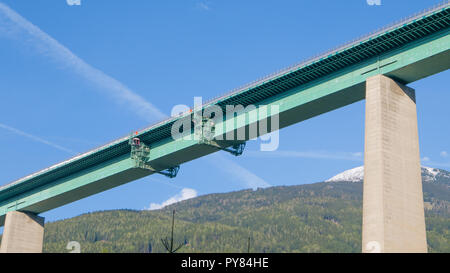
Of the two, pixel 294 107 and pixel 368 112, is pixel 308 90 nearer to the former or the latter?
pixel 294 107

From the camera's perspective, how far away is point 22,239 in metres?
99.4

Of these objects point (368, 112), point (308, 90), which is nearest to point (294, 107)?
point (308, 90)

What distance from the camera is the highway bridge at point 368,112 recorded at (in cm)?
5069

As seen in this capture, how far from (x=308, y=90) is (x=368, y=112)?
8177 millimetres

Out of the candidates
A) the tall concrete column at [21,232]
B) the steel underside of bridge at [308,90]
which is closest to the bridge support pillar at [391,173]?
the steel underside of bridge at [308,90]

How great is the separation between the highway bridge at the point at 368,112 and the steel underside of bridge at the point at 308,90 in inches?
3.5

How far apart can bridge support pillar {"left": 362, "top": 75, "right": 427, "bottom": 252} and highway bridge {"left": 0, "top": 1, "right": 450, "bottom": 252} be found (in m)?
0.08

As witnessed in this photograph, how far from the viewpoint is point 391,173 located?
51156 millimetres

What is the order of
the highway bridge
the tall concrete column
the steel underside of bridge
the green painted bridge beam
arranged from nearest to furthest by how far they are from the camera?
1. the highway bridge
2. the steel underside of bridge
3. the green painted bridge beam
4. the tall concrete column

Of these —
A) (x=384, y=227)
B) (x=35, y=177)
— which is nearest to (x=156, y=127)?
(x=35, y=177)

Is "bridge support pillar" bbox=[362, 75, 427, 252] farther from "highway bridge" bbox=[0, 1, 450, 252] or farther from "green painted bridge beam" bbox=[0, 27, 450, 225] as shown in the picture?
"green painted bridge beam" bbox=[0, 27, 450, 225]

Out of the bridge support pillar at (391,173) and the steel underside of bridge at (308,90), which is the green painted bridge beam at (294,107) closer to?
the steel underside of bridge at (308,90)

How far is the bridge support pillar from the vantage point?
49562 millimetres

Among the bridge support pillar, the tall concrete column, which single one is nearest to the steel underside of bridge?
the bridge support pillar
